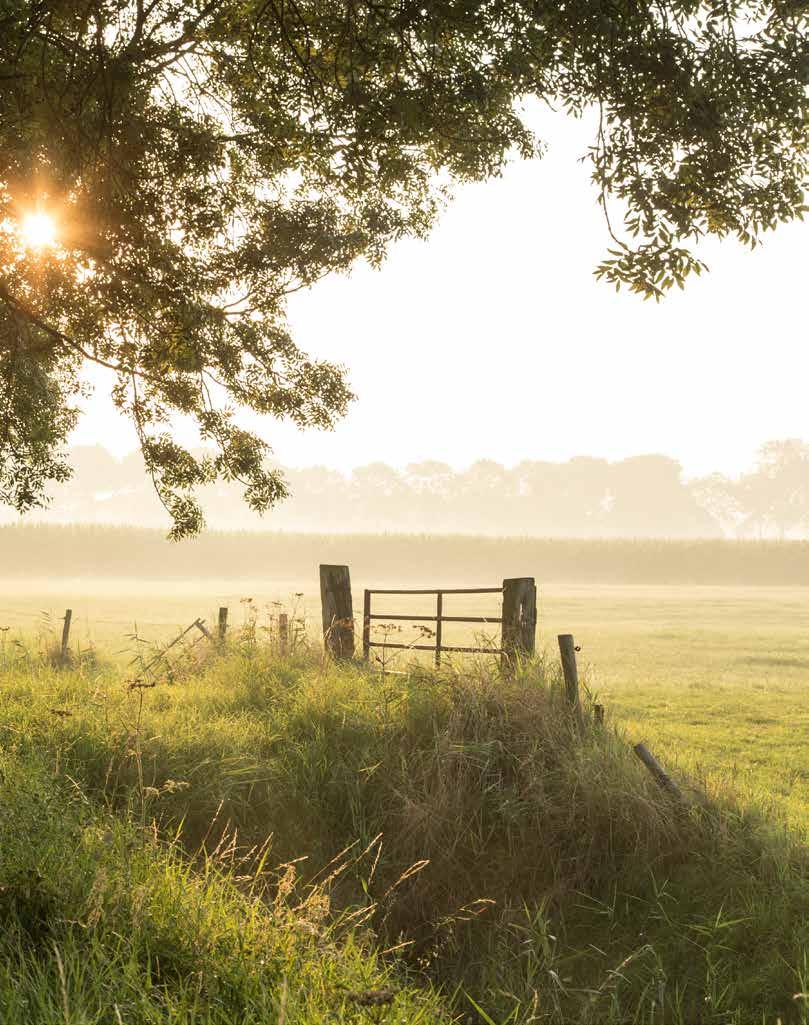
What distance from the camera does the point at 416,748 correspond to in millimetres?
8078

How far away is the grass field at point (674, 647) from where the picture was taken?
37.4ft

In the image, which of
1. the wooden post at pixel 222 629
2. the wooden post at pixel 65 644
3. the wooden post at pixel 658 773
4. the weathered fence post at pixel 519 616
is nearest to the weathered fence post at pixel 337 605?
the wooden post at pixel 222 629

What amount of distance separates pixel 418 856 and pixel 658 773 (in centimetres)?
233

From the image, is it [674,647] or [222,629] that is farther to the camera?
[674,647]

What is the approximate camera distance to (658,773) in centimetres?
759

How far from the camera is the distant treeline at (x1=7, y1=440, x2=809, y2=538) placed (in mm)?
145875

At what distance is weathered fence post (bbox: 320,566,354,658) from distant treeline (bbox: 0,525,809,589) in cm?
5373

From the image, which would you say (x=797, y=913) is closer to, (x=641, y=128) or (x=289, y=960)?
(x=289, y=960)

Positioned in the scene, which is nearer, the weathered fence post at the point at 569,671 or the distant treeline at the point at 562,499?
the weathered fence post at the point at 569,671

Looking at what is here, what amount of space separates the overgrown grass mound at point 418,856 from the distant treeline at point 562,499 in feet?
477

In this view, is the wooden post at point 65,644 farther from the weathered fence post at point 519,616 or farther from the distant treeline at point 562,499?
the distant treeline at point 562,499

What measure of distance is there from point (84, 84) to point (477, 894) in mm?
8713

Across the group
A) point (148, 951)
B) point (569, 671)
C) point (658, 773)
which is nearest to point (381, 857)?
point (658, 773)

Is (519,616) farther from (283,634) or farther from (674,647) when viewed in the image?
(674,647)
